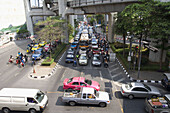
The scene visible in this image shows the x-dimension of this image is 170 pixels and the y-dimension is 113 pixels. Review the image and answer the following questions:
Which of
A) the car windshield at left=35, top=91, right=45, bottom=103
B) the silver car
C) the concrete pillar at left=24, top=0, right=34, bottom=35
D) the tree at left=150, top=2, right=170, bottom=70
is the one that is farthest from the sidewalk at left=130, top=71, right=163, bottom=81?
the concrete pillar at left=24, top=0, right=34, bottom=35

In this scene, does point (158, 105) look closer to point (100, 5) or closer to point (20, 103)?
point (20, 103)

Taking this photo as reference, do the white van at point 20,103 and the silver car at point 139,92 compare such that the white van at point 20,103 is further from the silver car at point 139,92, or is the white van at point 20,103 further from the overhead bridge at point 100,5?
the overhead bridge at point 100,5

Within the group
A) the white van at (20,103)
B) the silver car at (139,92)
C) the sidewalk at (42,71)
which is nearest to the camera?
the white van at (20,103)

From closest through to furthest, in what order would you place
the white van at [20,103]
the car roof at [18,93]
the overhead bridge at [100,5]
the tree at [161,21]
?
the white van at [20,103] < the car roof at [18,93] < the tree at [161,21] < the overhead bridge at [100,5]

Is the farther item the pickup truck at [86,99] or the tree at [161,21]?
the tree at [161,21]

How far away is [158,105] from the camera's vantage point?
36.4 ft

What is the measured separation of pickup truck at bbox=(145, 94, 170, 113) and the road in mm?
1038

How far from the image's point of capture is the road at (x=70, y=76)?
12523 millimetres

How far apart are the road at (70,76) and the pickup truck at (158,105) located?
1.04m

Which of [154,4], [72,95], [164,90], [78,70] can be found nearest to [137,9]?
[154,4]

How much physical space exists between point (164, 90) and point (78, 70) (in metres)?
11.3

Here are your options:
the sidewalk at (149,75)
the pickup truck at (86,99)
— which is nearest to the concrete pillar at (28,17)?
the sidewalk at (149,75)

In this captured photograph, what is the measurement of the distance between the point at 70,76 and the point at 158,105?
444 inches

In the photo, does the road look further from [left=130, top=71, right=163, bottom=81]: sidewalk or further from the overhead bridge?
the overhead bridge
